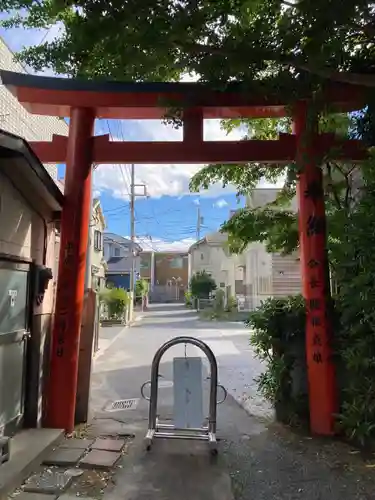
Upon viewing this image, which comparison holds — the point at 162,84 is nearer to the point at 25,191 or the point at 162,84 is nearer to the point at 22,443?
the point at 25,191

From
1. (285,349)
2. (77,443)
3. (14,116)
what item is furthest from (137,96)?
(14,116)

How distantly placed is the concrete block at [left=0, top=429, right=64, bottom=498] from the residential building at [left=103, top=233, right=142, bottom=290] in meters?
35.8

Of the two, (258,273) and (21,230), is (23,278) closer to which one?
(21,230)

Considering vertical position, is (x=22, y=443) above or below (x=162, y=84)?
below

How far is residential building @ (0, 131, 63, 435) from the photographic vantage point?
4627mm

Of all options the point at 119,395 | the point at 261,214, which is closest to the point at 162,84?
the point at 261,214

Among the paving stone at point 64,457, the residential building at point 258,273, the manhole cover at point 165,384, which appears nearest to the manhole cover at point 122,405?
the manhole cover at point 165,384

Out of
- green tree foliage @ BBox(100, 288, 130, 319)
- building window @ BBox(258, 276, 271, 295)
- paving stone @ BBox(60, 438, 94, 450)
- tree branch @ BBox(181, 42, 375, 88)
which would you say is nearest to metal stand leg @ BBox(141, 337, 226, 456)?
paving stone @ BBox(60, 438, 94, 450)

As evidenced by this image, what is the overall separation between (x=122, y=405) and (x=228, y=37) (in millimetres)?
5433

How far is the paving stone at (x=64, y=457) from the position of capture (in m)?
4.51

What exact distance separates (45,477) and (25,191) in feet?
9.52

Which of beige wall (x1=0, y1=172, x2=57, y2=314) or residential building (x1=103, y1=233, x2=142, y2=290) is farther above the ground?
residential building (x1=103, y1=233, x2=142, y2=290)

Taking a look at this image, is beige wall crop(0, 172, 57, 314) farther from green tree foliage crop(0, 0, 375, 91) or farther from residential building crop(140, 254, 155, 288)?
residential building crop(140, 254, 155, 288)

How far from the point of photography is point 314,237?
558 cm
